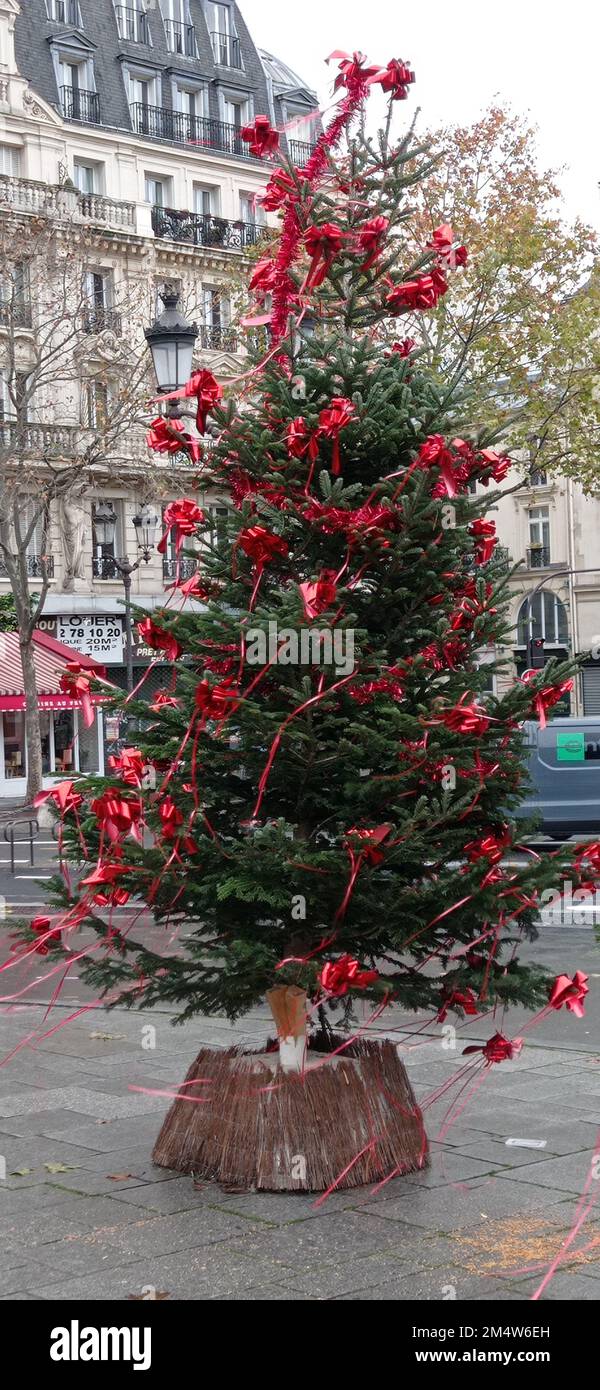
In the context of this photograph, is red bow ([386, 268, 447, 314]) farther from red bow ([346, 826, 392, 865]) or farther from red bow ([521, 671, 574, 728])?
red bow ([346, 826, 392, 865])

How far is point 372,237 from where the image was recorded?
6621 mm

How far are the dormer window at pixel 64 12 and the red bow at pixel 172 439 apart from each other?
42.7 meters

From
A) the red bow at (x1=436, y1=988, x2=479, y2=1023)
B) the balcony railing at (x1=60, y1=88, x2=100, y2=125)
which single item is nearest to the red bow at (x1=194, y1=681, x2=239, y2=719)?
the red bow at (x1=436, y1=988, x2=479, y2=1023)

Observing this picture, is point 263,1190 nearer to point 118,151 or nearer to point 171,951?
point 171,951

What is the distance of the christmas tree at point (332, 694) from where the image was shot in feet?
20.0

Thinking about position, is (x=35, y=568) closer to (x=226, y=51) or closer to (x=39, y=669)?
(x=39, y=669)

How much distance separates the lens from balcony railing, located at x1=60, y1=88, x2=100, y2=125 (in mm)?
43844

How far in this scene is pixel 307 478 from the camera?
646 cm

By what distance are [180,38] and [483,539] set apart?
46115mm

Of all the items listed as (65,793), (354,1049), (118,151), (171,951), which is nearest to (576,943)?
(171,951)

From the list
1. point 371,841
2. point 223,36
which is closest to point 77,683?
point 371,841

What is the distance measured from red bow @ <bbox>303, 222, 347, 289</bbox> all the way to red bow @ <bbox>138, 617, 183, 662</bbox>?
5.15ft
